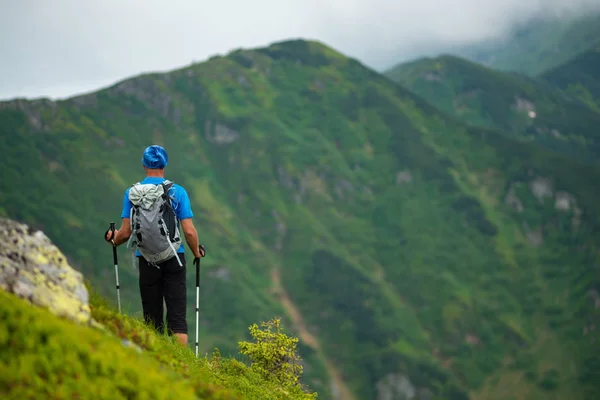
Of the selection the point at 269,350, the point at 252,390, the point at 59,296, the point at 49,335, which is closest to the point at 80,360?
the point at 49,335

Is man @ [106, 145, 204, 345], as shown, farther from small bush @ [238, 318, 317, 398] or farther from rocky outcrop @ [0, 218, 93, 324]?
small bush @ [238, 318, 317, 398]

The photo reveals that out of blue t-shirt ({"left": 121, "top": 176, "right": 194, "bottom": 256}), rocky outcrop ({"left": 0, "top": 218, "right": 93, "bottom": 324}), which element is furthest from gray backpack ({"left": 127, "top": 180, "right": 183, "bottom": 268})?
rocky outcrop ({"left": 0, "top": 218, "right": 93, "bottom": 324})

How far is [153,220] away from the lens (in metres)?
10.1

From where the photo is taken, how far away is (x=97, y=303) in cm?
895

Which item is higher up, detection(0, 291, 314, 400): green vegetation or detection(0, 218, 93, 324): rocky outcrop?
detection(0, 218, 93, 324): rocky outcrop

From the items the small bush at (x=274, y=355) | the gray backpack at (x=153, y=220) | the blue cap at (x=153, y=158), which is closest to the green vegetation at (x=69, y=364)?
the gray backpack at (x=153, y=220)

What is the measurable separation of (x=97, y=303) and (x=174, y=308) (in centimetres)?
202

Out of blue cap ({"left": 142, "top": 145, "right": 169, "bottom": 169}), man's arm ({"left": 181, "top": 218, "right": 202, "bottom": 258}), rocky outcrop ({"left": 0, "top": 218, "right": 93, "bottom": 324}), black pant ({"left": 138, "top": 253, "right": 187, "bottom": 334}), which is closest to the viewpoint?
rocky outcrop ({"left": 0, "top": 218, "right": 93, "bottom": 324})

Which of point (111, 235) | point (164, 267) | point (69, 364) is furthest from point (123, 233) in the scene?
point (69, 364)

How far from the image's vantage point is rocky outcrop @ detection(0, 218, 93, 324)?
7.50 meters

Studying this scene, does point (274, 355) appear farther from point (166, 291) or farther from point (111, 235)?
point (111, 235)

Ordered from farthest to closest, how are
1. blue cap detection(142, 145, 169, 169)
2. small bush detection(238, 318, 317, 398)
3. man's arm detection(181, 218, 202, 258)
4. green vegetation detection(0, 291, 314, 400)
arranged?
small bush detection(238, 318, 317, 398), blue cap detection(142, 145, 169, 169), man's arm detection(181, 218, 202, 258), green vegetation detection(0, 291, 314, 400)

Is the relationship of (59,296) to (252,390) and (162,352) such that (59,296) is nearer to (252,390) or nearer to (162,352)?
(162,352)

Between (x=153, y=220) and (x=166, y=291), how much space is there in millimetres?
1438
